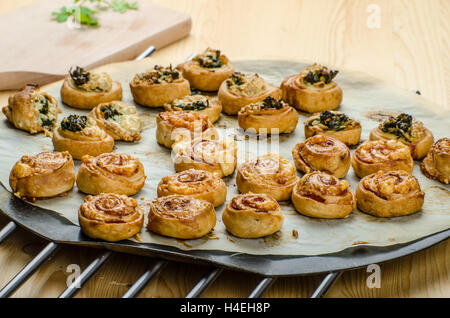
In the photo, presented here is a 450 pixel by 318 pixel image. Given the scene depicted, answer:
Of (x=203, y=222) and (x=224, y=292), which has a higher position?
(x=203, y=222)

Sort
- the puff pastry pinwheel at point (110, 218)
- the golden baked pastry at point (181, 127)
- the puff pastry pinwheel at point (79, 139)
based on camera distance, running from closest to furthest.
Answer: the puff pastry pinwheel at point (110, 218), the puff pastry pinwheel at point (79, 139), the golden baked pastry at point (181, 127)

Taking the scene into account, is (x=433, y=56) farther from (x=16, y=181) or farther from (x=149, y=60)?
(x=16, y=181)

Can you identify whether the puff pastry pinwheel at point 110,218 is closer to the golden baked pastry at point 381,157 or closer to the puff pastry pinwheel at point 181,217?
the puff pastry pinwheel at point 181,217

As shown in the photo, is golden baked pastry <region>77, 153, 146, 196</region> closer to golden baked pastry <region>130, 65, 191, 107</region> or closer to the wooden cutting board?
golden baked pastry <region>130, 65, 191, 107</region>

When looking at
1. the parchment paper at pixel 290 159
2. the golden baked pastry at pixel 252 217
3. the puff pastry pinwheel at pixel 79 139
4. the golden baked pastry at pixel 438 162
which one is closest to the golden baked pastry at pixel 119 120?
the parchment paper at pixel 290 159

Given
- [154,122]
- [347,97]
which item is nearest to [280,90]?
[347,97]

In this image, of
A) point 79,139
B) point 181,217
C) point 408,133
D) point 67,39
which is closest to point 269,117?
point 408,133

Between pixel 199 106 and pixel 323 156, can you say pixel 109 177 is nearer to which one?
pixel 199 106

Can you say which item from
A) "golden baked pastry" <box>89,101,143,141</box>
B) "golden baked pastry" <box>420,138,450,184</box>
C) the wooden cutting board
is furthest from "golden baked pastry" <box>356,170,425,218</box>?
the wooden cutting board
